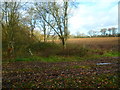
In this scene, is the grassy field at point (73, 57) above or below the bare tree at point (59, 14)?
below

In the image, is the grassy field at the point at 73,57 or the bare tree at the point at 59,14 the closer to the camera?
the grassy field at the point at 73,57

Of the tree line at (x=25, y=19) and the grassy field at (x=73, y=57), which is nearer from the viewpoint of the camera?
the grassy field at (x=73, y=57)

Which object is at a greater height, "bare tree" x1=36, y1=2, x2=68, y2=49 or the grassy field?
"bare tree" x1=36, y1=2, x2=68, y2=49

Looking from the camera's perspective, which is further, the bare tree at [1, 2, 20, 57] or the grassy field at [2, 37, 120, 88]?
the bare tree at [1, 2, 20, 57]

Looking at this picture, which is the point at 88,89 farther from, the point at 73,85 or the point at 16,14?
the point at 16,14

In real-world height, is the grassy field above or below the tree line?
below

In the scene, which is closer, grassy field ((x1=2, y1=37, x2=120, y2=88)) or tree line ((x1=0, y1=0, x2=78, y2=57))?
grassy field ((x1=2, y1=37, x2=120, y2=88))

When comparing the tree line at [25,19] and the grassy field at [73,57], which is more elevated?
the tree line at [25,19]

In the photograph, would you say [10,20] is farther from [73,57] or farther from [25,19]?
[73,57]

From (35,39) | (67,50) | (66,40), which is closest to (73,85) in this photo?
(67,50)

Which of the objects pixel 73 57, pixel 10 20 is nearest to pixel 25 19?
pixel 10 20

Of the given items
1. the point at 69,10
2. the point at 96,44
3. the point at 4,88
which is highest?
Answer: the point at 69,10

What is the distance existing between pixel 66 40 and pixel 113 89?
37.5ft

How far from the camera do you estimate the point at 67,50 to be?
1410 cm
